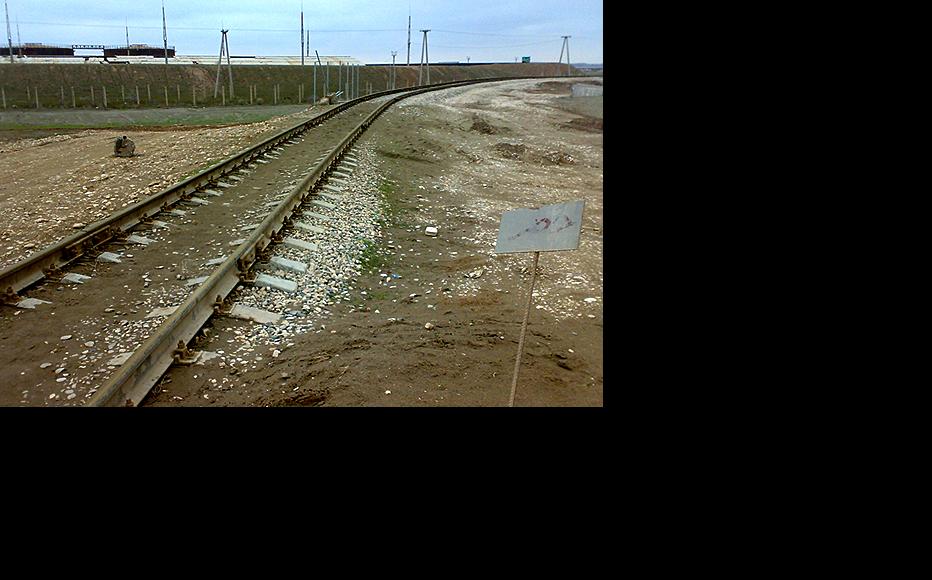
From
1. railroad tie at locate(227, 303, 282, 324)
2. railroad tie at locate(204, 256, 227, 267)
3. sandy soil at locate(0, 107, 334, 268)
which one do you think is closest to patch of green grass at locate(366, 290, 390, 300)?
railroad tie at locate(227, 303, 282, 324)

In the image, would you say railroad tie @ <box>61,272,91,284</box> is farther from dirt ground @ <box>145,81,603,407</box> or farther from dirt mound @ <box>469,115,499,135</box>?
dirt mound @ <box>469,115,499,135</box>

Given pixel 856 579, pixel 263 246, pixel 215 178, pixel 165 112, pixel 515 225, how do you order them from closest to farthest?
1. pixel 856 579
2. pixel 515 225
3. pixel 263 246
4. pixel 215 178
5. pixel 165 112

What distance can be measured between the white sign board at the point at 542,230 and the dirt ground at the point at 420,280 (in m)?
1.10

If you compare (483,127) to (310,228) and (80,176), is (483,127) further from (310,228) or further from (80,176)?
(310,228)

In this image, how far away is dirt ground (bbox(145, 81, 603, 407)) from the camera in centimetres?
428

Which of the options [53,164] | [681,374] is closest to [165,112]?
[53,164]

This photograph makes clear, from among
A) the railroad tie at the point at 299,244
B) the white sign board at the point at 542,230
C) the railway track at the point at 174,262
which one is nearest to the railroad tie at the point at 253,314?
the railway track at the point at 174,262

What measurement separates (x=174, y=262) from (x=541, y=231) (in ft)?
12.6

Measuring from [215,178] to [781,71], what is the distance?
29.7ft

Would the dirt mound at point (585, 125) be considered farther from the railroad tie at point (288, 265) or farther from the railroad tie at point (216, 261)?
the railroad tie at point (216, 261)

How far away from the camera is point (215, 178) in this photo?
31.3ft

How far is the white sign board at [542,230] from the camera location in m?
3.69

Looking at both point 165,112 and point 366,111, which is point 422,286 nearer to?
point 366,111

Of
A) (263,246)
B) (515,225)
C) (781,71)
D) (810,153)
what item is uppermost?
(781,71)
